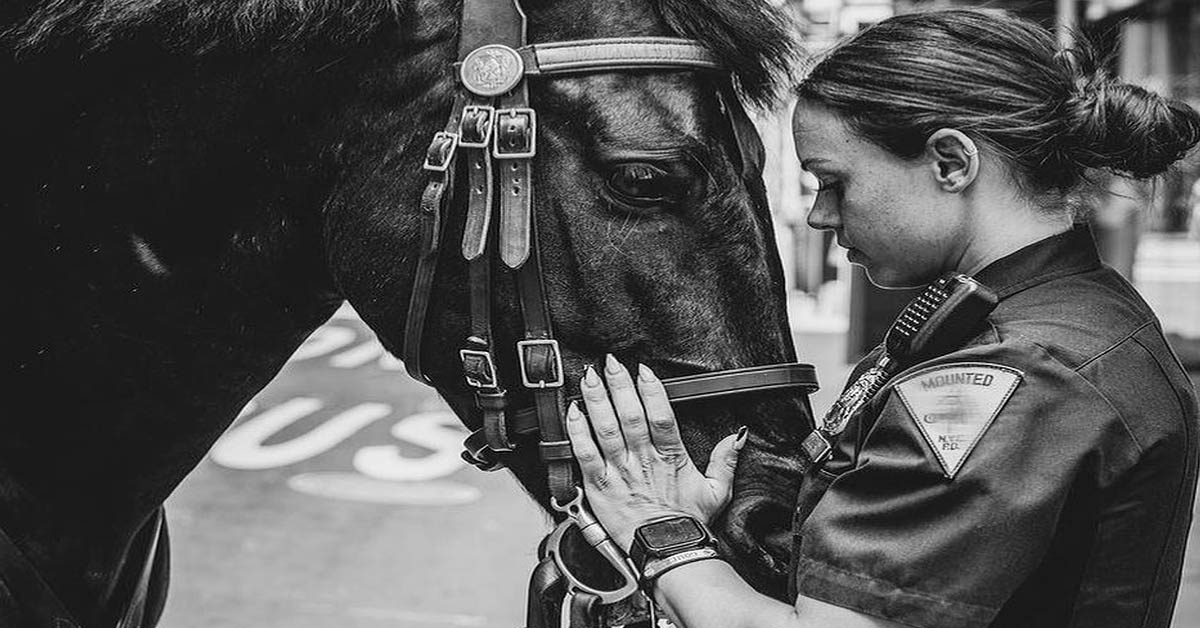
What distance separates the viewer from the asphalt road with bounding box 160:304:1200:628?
14.7 ft

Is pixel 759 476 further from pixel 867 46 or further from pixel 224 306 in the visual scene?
pixel 224 306

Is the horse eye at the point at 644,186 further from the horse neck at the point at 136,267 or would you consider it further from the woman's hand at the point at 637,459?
the horse neck at the point at 136,267

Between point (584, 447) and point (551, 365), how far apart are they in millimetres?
112

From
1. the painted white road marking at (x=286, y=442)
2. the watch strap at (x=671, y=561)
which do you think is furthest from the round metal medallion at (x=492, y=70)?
the painted white road marking at (x=286, y=442)

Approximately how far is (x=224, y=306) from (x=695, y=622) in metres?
0.78

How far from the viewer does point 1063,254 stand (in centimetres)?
140

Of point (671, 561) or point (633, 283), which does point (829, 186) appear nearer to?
point (633, 283)

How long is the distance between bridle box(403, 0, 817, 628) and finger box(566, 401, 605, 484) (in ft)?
0.07

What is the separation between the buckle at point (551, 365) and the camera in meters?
1.55

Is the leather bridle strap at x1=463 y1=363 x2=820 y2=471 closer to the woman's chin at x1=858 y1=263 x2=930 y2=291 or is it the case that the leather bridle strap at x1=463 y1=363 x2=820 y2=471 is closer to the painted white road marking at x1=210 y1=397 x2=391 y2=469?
the woman's chin at x1=858 y1=263 x2=930 y2=291

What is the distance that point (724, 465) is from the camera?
1530 millimetres

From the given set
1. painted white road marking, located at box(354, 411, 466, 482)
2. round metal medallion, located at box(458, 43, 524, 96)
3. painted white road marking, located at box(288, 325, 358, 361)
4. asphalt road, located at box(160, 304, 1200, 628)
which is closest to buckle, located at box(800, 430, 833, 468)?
round metal medallion, located at box(458, 43, 524, 96)

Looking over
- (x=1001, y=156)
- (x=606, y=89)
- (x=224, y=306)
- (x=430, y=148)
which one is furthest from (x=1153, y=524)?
(x=224, y=306)

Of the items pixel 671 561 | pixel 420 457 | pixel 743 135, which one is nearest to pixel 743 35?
pixel 743 135
